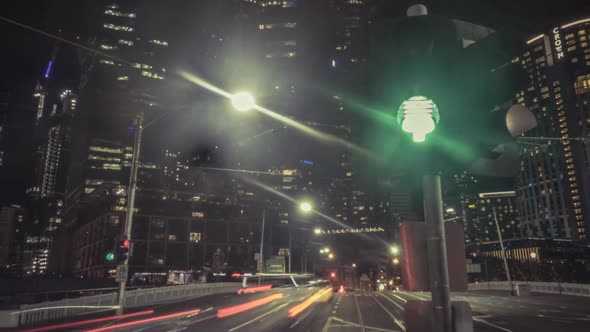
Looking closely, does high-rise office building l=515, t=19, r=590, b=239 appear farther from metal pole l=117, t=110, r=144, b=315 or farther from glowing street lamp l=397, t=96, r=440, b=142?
glowing street lamp l=397, t=96, r=440, b=142

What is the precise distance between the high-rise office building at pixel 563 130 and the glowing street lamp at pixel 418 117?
181 meters

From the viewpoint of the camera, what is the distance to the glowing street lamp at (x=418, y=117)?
3188 millimetres

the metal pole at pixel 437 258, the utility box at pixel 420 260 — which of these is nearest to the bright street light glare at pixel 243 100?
the utility box at pixel 420 260

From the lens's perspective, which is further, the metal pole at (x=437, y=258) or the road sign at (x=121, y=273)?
the road sign at (x=121, y=273)

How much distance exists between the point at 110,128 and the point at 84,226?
4660 centimetres

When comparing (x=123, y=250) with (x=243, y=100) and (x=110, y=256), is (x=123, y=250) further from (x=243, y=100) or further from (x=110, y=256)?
(x=243, y=100)

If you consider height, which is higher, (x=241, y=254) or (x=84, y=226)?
(x=84, y=226)

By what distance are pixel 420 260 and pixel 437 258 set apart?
0.25 m

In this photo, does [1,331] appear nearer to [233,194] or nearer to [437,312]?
[437,312]

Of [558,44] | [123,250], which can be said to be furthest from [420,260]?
[558,44]

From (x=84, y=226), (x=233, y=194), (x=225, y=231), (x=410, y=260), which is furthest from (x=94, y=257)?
(x=410, y=260)

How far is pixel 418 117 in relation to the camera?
3234 millimetres

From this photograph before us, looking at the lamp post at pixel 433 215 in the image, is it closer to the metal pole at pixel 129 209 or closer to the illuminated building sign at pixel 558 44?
the metal pole at pixel 129 209

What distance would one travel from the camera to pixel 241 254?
6216 inches
